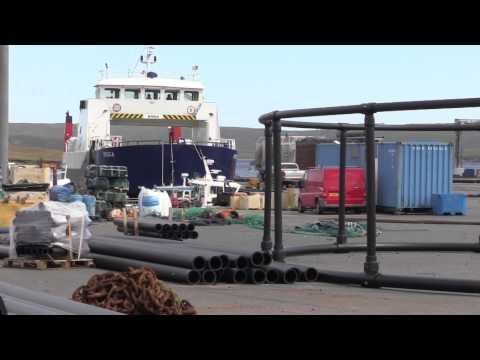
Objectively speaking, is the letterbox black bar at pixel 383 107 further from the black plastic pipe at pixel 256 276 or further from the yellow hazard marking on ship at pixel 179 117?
the yellow hazard marking on ship at pixel 179 117

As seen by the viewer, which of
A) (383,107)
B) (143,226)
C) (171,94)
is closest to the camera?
(383,107)

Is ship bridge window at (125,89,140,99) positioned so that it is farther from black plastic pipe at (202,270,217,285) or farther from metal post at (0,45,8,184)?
black plastic pipe at (202,270,217,285)

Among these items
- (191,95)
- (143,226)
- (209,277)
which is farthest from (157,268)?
(191,95)

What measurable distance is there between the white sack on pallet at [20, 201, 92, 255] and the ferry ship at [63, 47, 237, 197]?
1903cm

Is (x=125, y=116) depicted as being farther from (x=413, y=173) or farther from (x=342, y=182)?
(x=342, y=182)

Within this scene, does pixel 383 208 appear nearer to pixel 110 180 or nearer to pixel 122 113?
pixel 110 180

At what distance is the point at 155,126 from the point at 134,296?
28298mm

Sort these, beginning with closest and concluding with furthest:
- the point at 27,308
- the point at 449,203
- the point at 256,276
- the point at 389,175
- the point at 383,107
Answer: the point at 27,308, the point at 383,107, the point at 256,276, the point at 449,203, the point at 389,175

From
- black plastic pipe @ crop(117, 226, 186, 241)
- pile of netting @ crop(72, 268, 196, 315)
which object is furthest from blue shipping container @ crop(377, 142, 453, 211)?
pile of netting @ crop(72, 268, 196, 315)

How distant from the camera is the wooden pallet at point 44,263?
12.4m

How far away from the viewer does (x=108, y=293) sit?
25.0 feet

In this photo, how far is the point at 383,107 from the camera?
9.66 m
